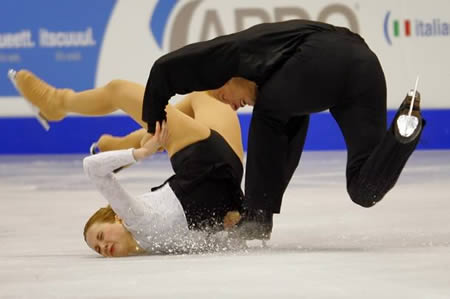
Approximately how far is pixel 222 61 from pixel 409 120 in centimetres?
58

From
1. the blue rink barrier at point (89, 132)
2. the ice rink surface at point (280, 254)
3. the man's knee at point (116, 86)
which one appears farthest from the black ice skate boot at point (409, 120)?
the blue rink barrier at point (89, 132)

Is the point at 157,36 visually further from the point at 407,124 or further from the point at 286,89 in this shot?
the point at 407,124

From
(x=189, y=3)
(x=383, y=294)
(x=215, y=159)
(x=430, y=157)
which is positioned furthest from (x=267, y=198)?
(x=189, y=3)

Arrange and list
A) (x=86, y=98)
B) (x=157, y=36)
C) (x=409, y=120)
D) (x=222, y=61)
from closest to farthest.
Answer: (x=409, y=120), (x=222, y=61), (x=86, y=98), (x=157, y=36)

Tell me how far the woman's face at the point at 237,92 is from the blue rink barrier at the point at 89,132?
4.50 meters

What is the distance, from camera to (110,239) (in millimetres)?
3332

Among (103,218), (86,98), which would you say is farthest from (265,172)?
(86,98)

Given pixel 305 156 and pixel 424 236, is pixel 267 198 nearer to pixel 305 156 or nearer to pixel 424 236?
pixel 424 236

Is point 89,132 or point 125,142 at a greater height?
point 125,142

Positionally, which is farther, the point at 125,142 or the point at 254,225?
the point at 125,142

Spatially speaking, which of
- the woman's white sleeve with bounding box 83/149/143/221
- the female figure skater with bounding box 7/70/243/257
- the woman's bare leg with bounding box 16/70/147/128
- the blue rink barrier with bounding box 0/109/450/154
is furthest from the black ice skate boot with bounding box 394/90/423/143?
the blue rink barrier with bounding box 0/109/450/154

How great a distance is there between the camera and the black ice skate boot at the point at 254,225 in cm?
330

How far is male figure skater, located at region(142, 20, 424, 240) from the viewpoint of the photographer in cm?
307

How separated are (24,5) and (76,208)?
374 cm
